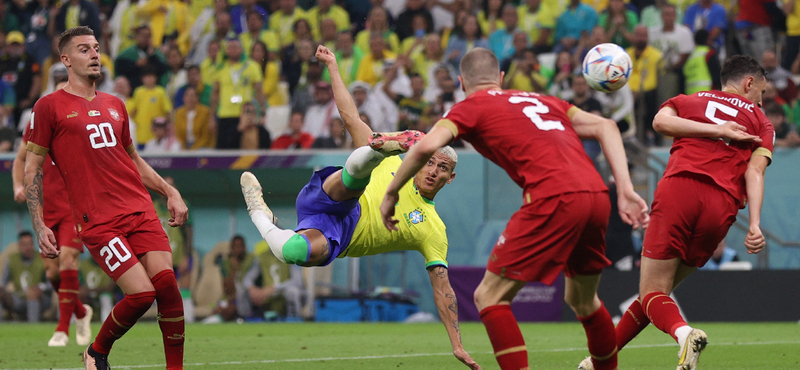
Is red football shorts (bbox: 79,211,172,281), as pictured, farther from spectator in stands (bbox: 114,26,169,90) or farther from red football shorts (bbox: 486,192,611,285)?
spectator in stands (bbox: 114,26,169,90)

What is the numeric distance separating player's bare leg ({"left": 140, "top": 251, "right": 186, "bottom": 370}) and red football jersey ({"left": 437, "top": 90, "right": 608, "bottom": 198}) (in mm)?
2411

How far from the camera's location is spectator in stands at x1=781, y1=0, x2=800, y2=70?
53.8 ft

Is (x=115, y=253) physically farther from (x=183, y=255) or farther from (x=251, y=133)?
(x=251, y=133)

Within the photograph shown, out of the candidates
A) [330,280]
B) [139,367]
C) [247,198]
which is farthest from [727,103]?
[330,280]

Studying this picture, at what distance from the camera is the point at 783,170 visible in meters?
15.5

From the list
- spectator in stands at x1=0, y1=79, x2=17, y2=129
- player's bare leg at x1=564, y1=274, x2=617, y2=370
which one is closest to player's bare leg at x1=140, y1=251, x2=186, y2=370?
player's bare leg at x1=564, y1=274, x2=617, y2=370

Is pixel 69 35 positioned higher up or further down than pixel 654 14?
higher up

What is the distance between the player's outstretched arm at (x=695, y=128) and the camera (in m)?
6.47

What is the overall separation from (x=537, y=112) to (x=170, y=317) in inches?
114

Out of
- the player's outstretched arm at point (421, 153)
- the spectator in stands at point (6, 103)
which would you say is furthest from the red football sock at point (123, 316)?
the spectator in stands at point (6, 103)

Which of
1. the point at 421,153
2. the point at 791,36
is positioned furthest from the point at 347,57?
the point at 421,153

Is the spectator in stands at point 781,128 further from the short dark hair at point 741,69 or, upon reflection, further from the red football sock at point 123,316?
the red football sock at point 123,316

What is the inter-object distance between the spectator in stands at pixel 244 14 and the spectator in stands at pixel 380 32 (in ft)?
7.36

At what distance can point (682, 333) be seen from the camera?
5.93 metres
